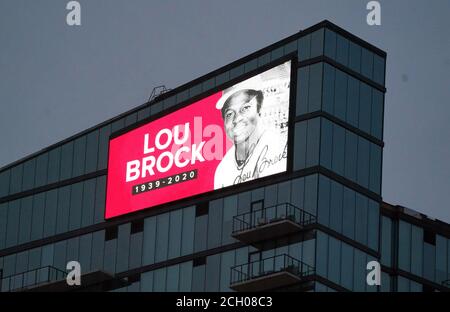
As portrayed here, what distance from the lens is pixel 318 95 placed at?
8212 centimetres

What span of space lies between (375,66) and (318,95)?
5.48 m

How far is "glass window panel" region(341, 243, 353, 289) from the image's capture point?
261 feet

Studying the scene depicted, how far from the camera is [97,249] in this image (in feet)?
313

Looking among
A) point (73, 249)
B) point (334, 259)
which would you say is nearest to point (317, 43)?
point (334, 259)

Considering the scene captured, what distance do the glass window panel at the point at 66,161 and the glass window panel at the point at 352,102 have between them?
2560cm

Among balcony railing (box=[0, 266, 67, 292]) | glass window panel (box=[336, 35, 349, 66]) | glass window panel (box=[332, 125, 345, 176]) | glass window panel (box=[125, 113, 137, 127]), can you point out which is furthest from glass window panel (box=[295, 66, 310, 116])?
balcony railing (box=[0, 266, 67, 292])

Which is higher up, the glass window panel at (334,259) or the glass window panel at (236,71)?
the glass window panel at (236,71)

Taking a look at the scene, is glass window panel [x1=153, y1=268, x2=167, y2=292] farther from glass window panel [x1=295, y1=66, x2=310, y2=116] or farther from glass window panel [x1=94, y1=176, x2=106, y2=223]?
glass window panel [x1=295, y1=66, x2=310, y2=116]

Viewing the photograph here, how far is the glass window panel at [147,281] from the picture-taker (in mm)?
90500

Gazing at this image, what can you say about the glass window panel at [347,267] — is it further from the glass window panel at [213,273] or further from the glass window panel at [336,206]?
the glass window panel at [213,273]

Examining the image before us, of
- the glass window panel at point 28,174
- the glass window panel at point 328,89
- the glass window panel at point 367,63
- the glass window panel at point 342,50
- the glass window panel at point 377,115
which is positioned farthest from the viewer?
the glass window panel at point 28,174

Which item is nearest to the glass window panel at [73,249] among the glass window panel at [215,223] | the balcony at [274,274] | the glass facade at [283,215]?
the glass facade at [283,215]

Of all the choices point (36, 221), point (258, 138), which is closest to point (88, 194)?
point (36, 221)

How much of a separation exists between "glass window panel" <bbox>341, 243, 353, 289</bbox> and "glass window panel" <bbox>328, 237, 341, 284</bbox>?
31cm
